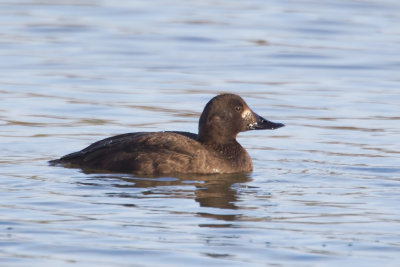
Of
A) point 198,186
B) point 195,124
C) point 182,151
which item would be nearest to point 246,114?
point 182,151

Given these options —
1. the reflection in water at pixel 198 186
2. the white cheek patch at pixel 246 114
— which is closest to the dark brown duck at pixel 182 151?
the white cheek patch at pixel 246 114

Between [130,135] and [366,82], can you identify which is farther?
[366,82]

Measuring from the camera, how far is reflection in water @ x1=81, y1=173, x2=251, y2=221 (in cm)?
958

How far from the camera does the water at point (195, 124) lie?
26.2 feet

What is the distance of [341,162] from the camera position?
11.4 meters

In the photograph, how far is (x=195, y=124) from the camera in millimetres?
13688

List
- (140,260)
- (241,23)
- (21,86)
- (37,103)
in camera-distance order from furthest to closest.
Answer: (241,23), (21,86), (37,103), (140,260)

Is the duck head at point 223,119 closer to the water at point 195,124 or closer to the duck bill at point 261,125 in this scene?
the duck bill at point 261,125

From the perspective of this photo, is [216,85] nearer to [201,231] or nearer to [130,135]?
[130,135]

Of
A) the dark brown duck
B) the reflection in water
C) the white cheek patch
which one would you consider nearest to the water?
the reflection in water

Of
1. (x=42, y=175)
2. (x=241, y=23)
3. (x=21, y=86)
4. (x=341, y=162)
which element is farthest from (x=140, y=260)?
(x=241, y=23)

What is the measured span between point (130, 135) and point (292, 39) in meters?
10.1

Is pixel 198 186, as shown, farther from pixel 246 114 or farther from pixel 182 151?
pixel 246 114

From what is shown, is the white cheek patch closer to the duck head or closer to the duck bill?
the duck head
